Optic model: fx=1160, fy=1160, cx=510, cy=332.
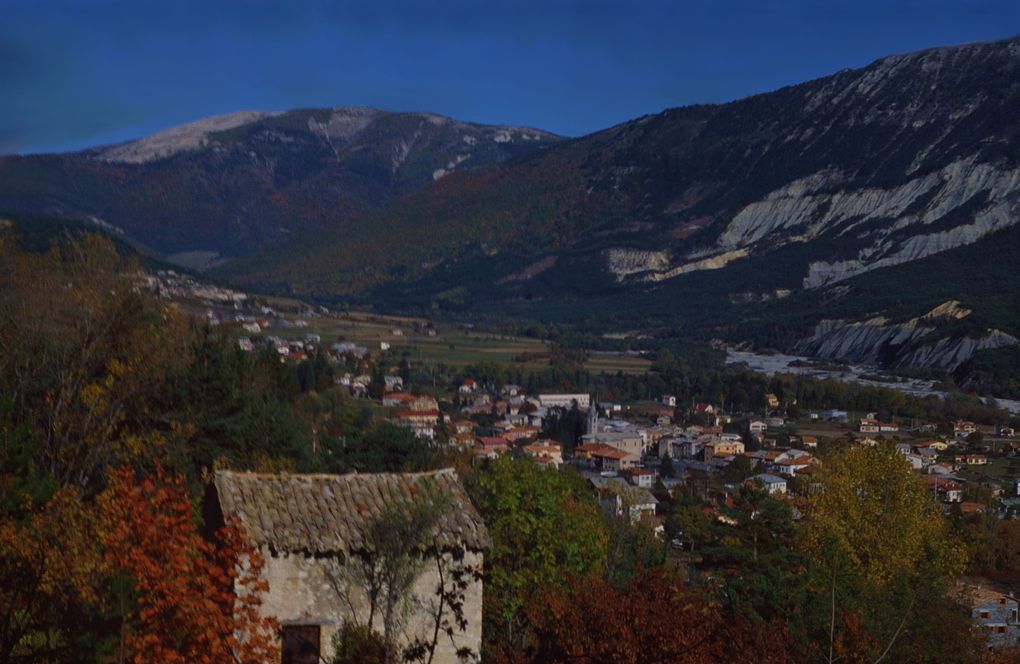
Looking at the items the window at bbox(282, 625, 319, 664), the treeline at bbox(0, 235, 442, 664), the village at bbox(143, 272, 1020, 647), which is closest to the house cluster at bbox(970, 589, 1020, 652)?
the village at bbox(143, 272, 1020, 647)

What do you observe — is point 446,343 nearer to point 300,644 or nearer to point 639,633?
point 300,644

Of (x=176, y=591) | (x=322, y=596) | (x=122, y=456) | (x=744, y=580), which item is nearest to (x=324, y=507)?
(x=322, y=596)

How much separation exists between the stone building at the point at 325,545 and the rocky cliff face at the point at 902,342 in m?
94.7

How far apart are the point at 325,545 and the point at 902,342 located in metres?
106

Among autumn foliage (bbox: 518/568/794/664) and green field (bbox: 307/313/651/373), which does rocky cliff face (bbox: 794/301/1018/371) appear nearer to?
green field (bbox: 307/313/651/373)

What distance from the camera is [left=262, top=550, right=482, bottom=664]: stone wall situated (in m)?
13.6

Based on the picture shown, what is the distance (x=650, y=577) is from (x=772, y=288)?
492 ft

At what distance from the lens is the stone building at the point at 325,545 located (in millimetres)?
13641

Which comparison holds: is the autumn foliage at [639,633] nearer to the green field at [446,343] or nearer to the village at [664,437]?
the village at [664,437]

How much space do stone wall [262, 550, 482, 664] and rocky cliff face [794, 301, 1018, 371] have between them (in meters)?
95.2

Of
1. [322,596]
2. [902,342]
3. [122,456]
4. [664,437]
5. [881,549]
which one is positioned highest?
[902,342]

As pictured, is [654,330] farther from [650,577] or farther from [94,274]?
[650,577]

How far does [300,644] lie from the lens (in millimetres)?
13594

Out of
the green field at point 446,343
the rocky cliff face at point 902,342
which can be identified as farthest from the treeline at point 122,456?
the rocky cliff face at point 902,342
